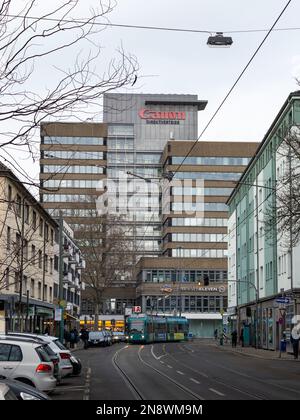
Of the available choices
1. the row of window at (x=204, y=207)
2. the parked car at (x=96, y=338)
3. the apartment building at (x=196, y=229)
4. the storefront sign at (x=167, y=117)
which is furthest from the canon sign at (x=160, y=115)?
the parked car at (x=96, y=338)

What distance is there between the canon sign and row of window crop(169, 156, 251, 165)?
21134 mm

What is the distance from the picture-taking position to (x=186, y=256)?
12669 centimetres

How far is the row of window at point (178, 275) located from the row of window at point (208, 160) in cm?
1879

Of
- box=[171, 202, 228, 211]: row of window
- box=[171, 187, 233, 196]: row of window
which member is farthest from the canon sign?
box=[171, 202, 228, 211]: row of window

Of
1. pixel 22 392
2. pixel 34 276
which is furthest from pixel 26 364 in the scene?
pixel 34 276

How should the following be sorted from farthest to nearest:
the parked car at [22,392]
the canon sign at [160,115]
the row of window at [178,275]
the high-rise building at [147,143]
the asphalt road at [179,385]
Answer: the canon sign at [160,115], the high-rise building at [147,143], the row of window at [178,275], the asphalt road at [179,385], the parked car at [22,392]

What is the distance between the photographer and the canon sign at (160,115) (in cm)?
14738

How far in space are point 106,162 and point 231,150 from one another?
82.3ft

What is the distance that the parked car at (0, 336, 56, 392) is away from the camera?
→ 1692 cm

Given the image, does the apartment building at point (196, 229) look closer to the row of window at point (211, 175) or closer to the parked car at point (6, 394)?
the row of window at point (211, 175)

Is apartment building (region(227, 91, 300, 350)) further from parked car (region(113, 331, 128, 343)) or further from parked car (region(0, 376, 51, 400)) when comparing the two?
parked car (region(0, 376, 51, 400))

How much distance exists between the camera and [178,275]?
396 feet

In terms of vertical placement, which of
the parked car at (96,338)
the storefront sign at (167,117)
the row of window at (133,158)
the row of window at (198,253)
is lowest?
the parked car at (96,338)

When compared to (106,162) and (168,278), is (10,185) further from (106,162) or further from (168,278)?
(106,162)
